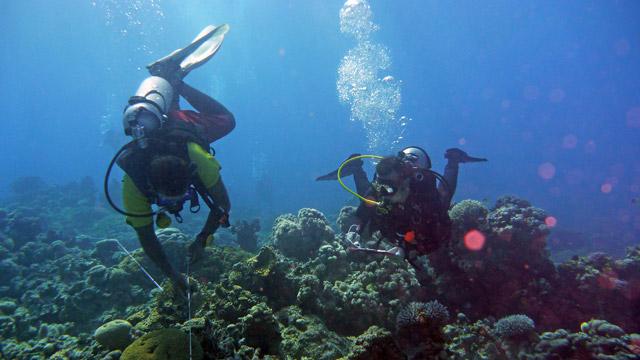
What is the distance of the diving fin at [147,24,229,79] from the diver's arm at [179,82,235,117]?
386 millimetres

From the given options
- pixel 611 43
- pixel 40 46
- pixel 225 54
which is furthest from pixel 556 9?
pixel 40 46

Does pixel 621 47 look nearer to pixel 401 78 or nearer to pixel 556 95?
pixel 556 95

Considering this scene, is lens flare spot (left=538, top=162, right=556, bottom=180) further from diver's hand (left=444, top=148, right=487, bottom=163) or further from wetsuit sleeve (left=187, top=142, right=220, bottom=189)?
wetsuit sleeve (left=187, top=142, right=220, bottom=189)

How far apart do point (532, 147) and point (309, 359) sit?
410ft

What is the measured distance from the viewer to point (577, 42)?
115m

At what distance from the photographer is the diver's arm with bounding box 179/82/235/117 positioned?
6.64 meters

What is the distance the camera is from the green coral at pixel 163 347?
3.31 meters

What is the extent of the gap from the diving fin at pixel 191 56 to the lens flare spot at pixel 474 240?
23.9 feet

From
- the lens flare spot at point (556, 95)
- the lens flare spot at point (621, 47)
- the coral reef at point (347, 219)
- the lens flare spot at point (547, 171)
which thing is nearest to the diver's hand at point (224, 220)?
the coral reef at point (347, 219)

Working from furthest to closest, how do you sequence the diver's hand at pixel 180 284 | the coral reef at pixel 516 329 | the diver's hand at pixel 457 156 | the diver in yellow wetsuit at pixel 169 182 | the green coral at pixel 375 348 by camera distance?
the diver's hand at pixel 457 156, the diver's hand at pixel 180 284, the coral reef at pixel 516 329, the diver in yellow wetsuit at pixel 169 182, the green coral at pixel 375 348

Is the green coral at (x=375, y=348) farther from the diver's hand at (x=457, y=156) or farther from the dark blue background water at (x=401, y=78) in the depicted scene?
the dark blue background water at (x=401, y=78)

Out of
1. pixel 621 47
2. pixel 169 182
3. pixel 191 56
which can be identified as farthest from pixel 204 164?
pixel 621 47

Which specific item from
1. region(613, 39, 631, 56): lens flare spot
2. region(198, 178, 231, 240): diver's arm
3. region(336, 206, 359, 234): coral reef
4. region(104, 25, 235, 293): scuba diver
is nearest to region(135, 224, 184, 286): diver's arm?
region(104, 25, 235, 293): scuba diver

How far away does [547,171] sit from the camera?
7594cm
